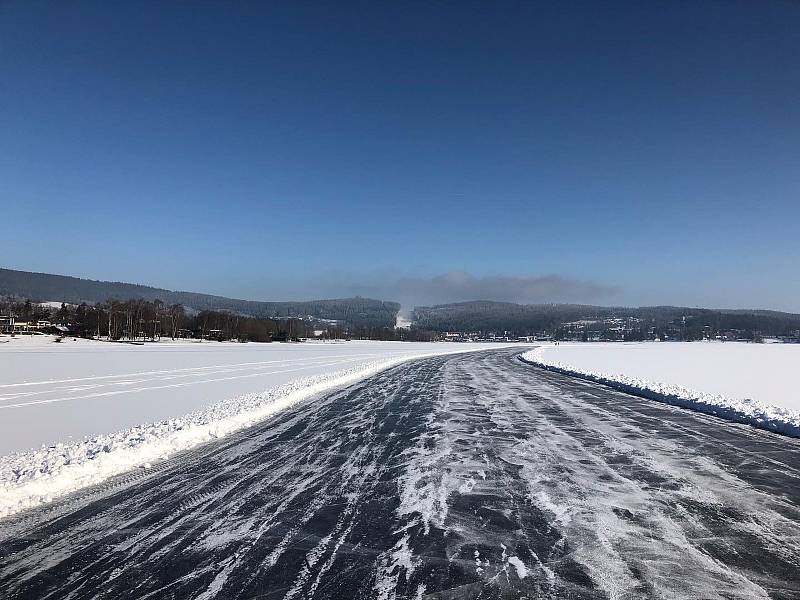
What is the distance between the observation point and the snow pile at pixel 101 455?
589 cm

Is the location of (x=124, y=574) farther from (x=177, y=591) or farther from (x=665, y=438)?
(x=665, y=438)

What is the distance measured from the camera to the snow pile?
19.3 feet

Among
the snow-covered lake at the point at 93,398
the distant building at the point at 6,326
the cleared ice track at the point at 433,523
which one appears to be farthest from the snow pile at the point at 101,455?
the distant building at the point at 6,326

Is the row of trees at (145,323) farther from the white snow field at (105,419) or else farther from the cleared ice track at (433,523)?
the cleared ice track at (433,523)

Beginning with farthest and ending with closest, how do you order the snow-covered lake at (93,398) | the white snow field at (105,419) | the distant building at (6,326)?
1. the distant building at (6,326)
2. the snow-covered lake at (93,398)
3. the white snow field at (105,419)

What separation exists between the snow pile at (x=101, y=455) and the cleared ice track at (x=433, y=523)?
1.51 ft

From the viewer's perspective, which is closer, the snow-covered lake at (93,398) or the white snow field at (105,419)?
the white snow field at (105,419)

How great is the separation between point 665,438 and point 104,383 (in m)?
18.4

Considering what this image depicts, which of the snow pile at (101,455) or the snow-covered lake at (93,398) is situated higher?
the snow pile at (101,455)

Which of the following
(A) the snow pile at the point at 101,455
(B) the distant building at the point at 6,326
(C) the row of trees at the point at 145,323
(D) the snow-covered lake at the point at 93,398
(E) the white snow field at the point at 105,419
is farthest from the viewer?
(C) the row of trees at the point at 145,323

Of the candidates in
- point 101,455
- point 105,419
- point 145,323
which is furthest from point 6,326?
point 101,455

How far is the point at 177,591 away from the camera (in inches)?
142

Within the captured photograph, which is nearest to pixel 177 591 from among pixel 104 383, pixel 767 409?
pixel 767 409

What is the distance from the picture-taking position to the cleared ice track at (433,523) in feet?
12.3
